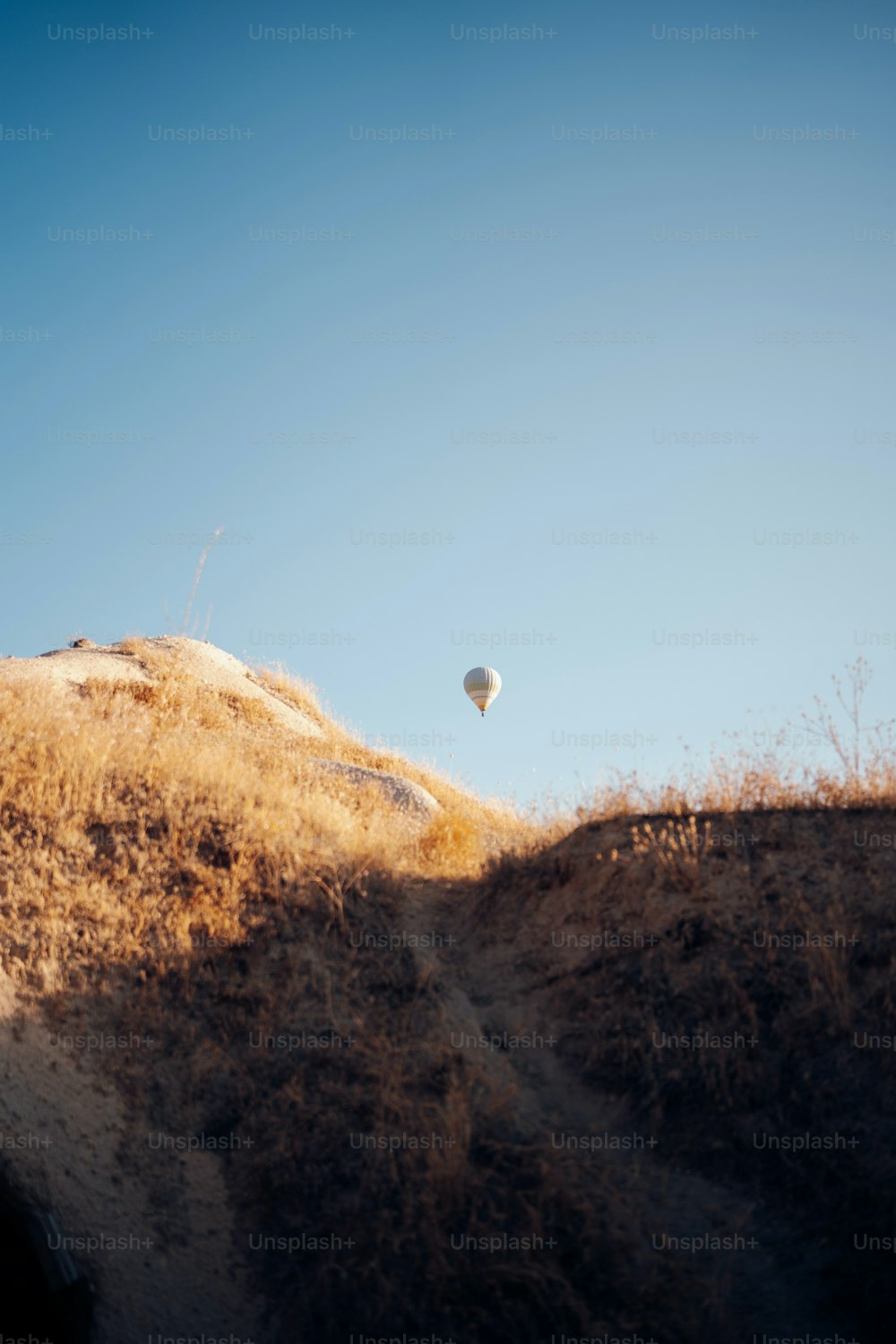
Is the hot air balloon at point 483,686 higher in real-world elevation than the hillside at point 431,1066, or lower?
higher

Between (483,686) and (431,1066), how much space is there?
2194 cm

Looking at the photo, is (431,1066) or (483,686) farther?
(483,686)

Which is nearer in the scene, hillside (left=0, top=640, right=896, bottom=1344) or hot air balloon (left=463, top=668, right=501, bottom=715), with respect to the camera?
hillside (left=0, top=640, right=896, bottom=1344)

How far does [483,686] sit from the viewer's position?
94.4ft

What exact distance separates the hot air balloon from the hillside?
18.6 m

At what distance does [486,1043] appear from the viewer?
760cm

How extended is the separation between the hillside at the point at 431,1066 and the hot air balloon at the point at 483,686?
18593mm

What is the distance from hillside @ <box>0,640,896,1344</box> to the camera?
18.4 ft

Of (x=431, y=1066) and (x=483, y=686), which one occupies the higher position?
(x=483, y=686)

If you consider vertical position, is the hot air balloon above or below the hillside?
above

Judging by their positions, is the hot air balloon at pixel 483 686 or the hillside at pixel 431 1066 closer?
the hillside at pixel 431 1066

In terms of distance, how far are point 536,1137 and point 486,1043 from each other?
1195 mm

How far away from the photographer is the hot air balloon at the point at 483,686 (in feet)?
94.3

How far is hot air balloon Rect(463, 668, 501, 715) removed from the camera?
28.8 meters
